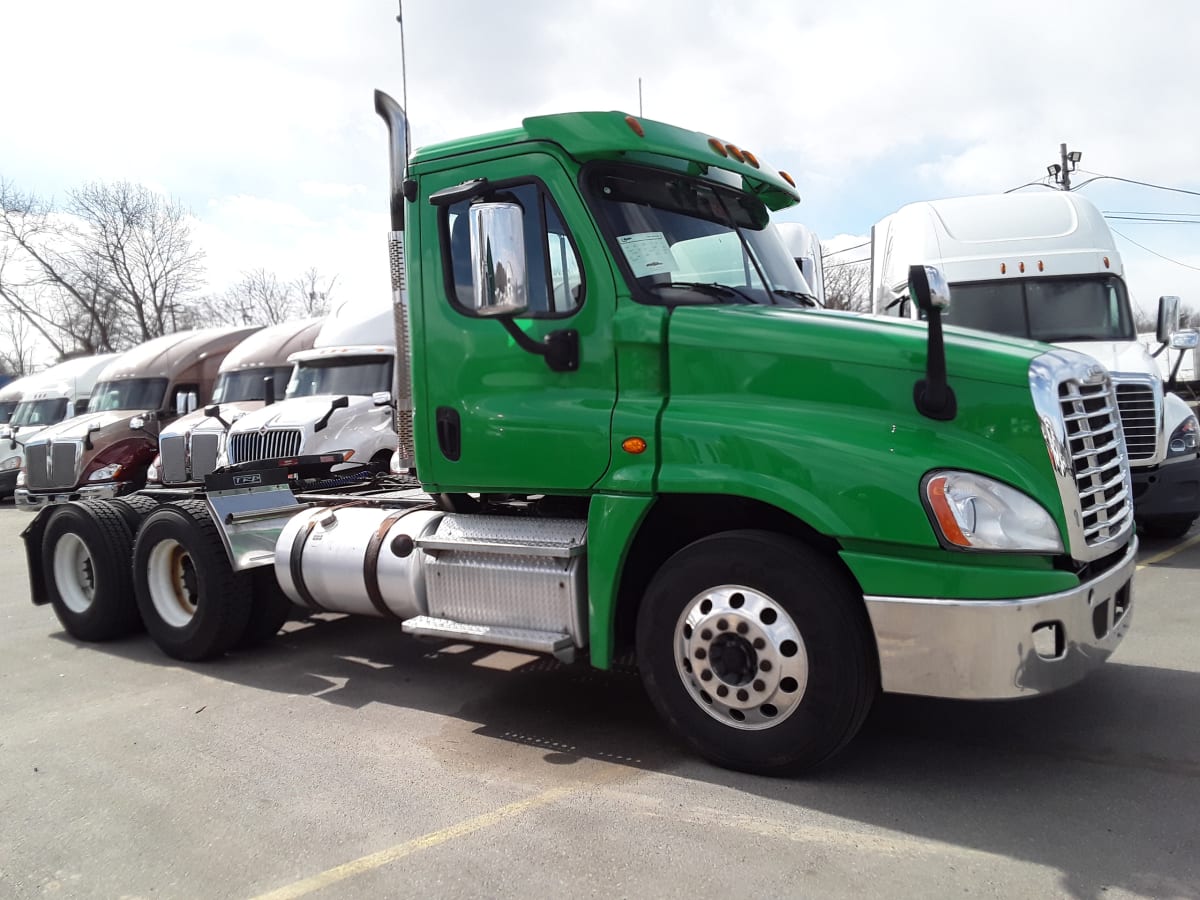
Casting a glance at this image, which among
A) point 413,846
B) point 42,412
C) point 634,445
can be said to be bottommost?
point 413,846

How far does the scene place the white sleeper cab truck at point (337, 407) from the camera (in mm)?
11328

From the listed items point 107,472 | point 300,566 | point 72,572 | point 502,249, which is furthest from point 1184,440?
point 107,472

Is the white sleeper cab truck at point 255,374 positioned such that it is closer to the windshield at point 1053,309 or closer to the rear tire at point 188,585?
the rear tire at point 188,585

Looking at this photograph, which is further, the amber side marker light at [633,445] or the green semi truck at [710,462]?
the amber side marker light at [633,445]

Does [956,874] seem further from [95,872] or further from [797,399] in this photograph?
[95,872]

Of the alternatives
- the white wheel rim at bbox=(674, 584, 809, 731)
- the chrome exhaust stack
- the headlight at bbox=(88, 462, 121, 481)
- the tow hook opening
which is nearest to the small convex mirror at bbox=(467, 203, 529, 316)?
the chrome exhaust stack

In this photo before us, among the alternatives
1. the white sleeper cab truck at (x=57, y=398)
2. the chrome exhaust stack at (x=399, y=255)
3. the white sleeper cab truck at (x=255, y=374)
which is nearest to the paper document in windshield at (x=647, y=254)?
the chrome exhaust stack at (x=399, y=255)

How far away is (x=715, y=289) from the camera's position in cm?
450

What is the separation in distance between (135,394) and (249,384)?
4.02 meters

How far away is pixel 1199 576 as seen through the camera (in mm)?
7711

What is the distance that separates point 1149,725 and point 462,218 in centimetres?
410

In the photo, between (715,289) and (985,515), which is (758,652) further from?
(715,289)

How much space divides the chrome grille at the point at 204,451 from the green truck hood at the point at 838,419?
30.8 ft

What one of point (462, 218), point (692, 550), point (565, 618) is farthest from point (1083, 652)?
point (462, 218)
